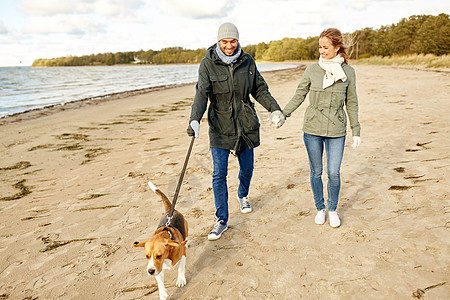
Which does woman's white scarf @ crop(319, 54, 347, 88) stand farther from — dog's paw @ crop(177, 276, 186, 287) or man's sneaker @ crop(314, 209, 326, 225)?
dog's paw @ crop(177, 276, 186, 287)

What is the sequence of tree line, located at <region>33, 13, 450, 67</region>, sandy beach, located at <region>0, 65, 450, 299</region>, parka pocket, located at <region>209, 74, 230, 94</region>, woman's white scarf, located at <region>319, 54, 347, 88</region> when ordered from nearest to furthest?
1. sandy beach, located at <region>0, 65, 450, 299</region>
2. woman's white scarf, located at <region>319, 54, 347, 88</region>
3. parka pocket, located at <region>209, 74, 230, 94</region>
4. tree line, located at <region>33, 13, 450, 67</region>

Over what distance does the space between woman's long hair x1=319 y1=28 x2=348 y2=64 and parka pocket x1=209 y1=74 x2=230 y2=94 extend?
1.28m

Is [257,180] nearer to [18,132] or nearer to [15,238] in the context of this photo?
[15,238]

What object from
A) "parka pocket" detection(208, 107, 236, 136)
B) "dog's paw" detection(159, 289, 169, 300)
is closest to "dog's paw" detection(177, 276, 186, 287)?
"dog's paw" detection(159, 289, 169, 300)

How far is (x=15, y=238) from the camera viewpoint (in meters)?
4.27

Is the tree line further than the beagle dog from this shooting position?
Yes

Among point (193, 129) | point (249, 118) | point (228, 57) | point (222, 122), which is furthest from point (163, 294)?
point (228, 57)

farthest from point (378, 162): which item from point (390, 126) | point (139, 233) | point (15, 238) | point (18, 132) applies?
point (18, 132)

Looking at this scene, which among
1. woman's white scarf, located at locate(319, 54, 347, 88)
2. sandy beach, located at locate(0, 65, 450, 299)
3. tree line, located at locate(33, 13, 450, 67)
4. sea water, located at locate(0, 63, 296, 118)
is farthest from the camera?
tree line, located at locate(33, 13, 450, 67)

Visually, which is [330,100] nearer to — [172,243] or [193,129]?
[193,129]

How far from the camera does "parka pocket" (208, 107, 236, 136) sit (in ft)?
12.8

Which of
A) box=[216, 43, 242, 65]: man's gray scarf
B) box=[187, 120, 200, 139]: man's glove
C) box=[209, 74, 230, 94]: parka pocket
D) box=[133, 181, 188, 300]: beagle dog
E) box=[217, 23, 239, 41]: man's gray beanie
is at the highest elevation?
box=[217, 23, 239, 41]: man's gray beanie

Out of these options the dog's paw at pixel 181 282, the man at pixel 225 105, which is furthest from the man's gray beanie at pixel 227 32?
the dog's paw at pixel 181 282

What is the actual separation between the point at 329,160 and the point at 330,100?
0.75 m
